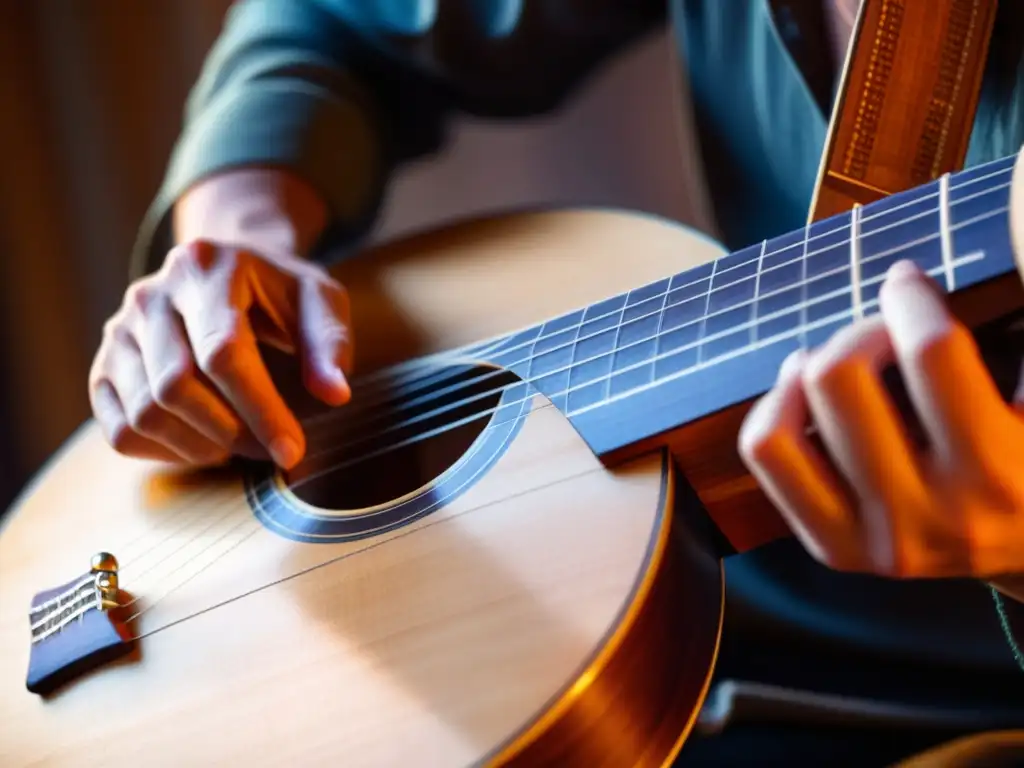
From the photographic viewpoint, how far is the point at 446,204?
132cm

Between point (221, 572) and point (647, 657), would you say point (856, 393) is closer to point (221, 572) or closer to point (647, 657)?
point (647, 657)

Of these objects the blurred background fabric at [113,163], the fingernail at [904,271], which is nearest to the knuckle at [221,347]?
the fingernail at [904,271]

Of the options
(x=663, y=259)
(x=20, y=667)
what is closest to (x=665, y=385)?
(x=663, y=259)

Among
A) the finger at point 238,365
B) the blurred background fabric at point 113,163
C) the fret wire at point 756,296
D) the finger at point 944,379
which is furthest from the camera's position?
the blurred background fabric at point 113,163

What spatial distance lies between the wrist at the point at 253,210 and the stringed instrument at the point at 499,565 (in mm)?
243

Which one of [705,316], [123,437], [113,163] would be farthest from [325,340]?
[113,163]

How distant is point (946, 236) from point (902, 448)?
0.11 metres

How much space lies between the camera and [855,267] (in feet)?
1.43

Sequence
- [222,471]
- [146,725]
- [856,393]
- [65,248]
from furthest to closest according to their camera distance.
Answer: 1. [65,248]
2. [222,471]
3. [146,725]
4. [856,393]

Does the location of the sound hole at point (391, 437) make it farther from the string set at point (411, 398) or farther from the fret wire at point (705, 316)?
the fret wire at point (705, 316)

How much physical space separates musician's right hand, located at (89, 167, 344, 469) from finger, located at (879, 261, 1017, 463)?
351 mm

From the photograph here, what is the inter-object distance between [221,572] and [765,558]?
0.39 meters

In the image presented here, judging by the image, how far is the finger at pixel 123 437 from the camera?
2.06 feet

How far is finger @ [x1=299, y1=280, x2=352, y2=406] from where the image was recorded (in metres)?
0.60
